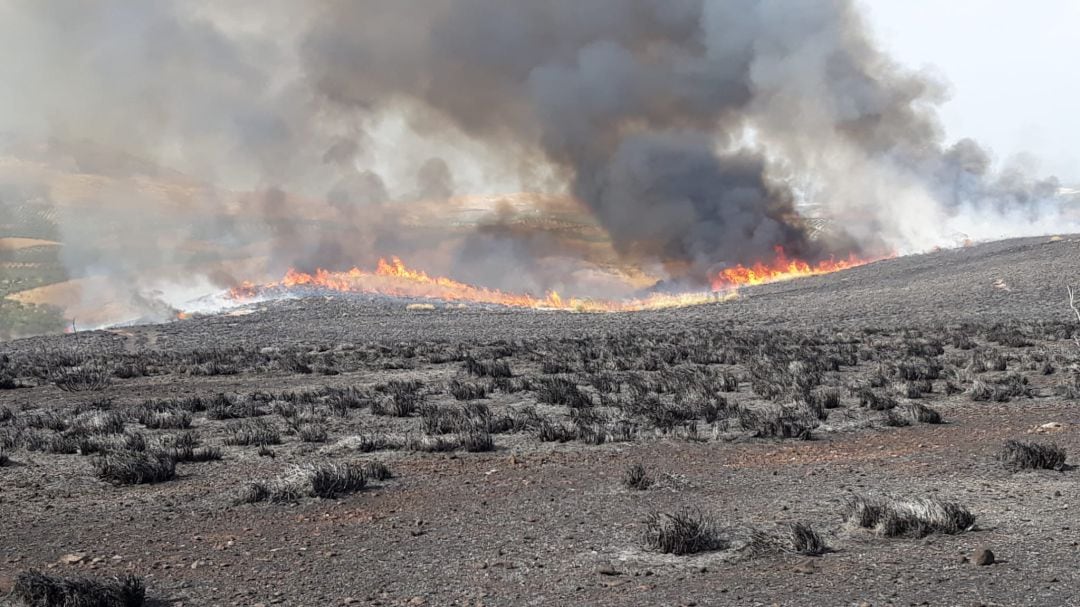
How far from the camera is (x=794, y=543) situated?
8.63 meters

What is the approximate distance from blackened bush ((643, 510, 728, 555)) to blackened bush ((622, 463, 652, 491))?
86.5 inches

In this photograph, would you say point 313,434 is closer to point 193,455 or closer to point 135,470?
point 193,455

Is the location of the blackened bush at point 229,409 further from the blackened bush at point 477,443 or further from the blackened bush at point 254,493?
the blackened bush at point 254,493

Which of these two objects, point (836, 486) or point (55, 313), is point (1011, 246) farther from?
point (55, 313)

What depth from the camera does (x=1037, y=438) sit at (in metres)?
14.0

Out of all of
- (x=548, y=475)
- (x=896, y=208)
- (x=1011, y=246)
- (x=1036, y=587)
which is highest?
(x=896, y=208)

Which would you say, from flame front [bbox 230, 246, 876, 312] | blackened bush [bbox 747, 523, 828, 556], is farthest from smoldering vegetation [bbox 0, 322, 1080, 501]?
flame front [bbox 230, 246, 876, 312]

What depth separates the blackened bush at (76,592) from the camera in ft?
24.1

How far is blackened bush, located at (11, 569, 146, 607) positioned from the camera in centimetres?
734

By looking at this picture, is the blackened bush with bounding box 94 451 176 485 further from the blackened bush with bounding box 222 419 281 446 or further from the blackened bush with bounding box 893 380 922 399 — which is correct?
the blackened bush with bounding box 893 380 922 399

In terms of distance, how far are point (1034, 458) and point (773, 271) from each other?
6910 cm

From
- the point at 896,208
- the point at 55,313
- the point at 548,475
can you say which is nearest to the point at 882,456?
the point at 548,475

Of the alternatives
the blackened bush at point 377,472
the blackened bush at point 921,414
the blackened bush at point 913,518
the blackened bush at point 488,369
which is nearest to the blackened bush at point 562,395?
the blackened bush at point 488,369

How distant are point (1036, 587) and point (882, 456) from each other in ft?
19.4
